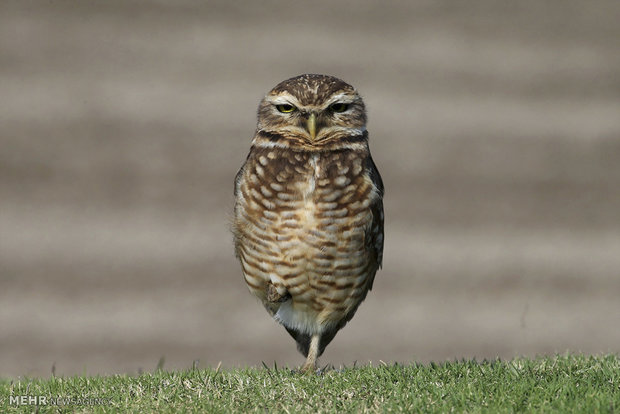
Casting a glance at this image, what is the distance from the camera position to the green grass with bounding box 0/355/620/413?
10.8 ft

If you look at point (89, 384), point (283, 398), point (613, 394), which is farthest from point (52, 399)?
point (613, 394)

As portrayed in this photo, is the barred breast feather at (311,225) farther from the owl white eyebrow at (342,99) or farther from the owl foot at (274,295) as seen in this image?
the owl white eyebrow at (342,99)

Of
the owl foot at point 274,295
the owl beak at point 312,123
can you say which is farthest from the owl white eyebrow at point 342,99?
the owl foot at point 274,295

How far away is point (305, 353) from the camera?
4961 millimetres

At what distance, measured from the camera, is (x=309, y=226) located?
4.15 meters

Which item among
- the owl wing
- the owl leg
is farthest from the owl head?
the owl leg

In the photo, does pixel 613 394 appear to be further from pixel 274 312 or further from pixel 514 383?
pixel 274 312

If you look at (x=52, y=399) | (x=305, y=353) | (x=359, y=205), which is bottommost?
(x=52, y=399)

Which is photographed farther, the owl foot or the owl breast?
the owl foot

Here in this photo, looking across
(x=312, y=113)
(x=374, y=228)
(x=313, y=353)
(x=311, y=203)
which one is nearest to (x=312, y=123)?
(x=312, y=113)

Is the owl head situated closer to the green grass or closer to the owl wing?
the owl wing

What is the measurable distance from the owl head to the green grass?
1165 millimetres

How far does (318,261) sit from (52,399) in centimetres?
139

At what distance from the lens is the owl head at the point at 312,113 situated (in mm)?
4172
